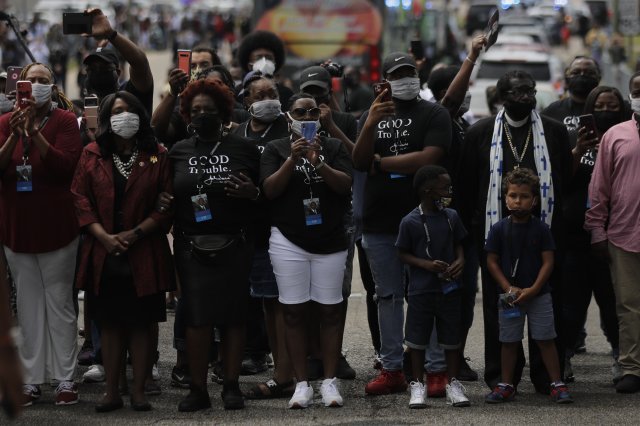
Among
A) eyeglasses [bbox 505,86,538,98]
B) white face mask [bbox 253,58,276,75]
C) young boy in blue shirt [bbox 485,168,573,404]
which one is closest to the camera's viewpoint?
young boy in blue shirt [bbox 485,168,573,404]

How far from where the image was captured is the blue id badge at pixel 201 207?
8391 mm

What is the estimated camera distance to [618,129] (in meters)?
9.07

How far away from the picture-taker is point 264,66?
10.8m

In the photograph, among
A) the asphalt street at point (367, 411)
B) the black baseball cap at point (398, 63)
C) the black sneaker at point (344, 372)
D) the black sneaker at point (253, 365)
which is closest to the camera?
the asphalt street at point (367, 411)

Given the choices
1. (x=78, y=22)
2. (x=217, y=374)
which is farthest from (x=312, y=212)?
(x=78, y=22)

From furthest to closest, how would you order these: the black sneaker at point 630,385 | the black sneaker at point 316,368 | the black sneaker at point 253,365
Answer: the black sneaker at point 253,365, the black sneaker at point 316,368, the black sneaker at point 630,385

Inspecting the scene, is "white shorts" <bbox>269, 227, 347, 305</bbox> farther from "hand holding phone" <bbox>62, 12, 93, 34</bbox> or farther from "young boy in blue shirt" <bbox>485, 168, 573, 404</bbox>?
"hand holding phone" <bbox>62, 12, 93, 34</bbox>

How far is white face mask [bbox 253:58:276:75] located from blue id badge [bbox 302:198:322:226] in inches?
92.8

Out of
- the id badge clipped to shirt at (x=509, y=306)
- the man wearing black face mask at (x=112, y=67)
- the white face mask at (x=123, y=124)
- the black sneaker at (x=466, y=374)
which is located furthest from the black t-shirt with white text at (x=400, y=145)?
the man wearing black face mask at (x=112, y=67)

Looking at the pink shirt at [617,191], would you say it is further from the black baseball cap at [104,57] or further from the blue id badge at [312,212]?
the black baseball cap at [104,57]

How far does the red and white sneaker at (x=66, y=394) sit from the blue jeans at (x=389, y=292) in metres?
1.98

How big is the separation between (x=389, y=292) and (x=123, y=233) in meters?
1.75

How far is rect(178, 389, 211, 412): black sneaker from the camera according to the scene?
8.46 m

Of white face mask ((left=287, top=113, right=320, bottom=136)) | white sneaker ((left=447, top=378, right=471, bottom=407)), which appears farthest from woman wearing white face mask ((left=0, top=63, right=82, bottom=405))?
white sneaker ((left=447, top=378, right=471, bottom=407))
